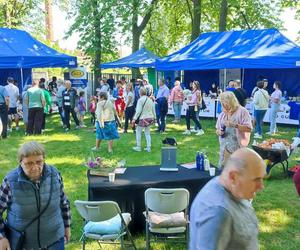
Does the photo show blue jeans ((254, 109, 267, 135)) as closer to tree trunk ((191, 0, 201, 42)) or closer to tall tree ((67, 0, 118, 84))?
tree trunk ((191, 0, 201, 42))

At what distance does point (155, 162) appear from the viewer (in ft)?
28.6

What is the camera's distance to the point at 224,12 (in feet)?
64.3

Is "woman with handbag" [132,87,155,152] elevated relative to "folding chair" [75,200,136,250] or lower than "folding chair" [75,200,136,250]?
elevated

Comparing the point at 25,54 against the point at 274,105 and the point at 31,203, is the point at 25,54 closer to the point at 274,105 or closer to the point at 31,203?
the point at 274,105

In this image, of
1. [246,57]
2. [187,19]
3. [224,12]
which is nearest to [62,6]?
[187,19]

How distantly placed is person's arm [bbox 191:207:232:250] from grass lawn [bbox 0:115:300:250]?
2904 millimetres

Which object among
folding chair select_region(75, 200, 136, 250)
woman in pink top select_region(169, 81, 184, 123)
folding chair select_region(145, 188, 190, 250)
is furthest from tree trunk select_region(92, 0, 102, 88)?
folding chair select_region(75, 200, 136, 250)

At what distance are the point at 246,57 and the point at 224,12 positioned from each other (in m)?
7.35

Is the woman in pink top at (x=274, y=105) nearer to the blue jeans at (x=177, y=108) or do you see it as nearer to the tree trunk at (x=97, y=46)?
the blue jeans at (x=177, y=108)

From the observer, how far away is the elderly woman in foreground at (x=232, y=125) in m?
5.30

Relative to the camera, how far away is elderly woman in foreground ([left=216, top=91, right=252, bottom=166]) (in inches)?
209

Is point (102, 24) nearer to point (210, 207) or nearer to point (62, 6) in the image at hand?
point (62, 6)

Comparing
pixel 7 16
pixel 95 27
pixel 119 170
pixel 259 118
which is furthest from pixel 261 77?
pixel 7 16

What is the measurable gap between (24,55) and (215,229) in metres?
12.9
